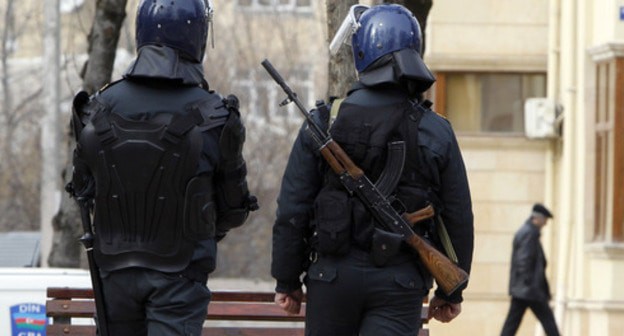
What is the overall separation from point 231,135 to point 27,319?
4.45m

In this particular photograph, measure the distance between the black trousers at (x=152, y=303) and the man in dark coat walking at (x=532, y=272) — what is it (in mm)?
11218

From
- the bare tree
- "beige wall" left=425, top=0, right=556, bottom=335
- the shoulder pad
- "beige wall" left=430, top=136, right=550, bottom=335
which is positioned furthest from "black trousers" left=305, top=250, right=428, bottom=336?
the bare tree

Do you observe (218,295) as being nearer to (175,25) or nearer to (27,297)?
(27,297)

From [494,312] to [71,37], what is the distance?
8.38 m

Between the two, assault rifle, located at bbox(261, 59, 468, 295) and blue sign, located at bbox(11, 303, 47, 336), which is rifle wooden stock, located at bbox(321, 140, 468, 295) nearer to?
assault rifle, located at bbox(261, 59, 468, 295)

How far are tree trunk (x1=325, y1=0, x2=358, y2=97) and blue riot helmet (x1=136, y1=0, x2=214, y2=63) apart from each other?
3.27 meters

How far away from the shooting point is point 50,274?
12.2 meters

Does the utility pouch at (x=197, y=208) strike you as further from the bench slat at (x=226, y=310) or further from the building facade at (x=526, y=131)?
the building facade at (x=526, y=131)

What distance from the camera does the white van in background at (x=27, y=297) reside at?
12.0 m

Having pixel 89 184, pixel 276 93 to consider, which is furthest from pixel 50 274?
pixel 276 93

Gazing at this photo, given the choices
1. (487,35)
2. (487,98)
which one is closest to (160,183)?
(487,35)

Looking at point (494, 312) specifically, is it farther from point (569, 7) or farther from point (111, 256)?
point (111, 256)

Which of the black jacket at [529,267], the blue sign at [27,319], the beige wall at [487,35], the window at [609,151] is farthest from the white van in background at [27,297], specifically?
the beige wall at [487,35]

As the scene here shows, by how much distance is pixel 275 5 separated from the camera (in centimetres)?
4756
